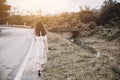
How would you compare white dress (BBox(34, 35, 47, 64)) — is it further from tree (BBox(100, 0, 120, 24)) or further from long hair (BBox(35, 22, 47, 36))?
tree (BBox(100, 0, 120, 24))

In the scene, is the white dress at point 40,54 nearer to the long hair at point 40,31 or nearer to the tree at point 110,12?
the long hair at point 40,31

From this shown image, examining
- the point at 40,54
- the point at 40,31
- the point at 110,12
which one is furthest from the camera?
the point at 110,12

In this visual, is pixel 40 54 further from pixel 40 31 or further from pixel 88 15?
pixel 88 15

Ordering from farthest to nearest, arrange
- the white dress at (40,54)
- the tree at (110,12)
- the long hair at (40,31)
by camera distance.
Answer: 1. the tree at (110,12)
2. the long hair at (40,31)
3. the white dress at (40,54)

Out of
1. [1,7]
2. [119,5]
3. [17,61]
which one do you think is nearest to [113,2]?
[119,5]

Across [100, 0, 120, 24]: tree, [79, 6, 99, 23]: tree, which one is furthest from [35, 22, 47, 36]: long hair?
[79, 6, 99, 23]: tree

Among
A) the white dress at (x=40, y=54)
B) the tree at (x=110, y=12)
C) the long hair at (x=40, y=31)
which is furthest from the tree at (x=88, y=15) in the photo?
the long hair at (x=40, y=31)

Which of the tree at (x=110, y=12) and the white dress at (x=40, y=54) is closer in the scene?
the white dress at (x=40, y=54)

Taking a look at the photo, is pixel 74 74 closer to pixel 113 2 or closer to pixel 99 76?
pixel 99 76

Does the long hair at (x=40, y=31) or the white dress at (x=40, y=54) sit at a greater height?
the long hair at (x=40, y=31)

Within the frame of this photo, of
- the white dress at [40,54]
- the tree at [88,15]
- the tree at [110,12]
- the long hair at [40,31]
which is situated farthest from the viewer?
the tree at [88,15]

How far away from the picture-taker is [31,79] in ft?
32.7

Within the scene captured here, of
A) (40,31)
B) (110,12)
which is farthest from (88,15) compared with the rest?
(40,31)

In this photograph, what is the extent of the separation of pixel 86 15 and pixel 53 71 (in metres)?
55.2
